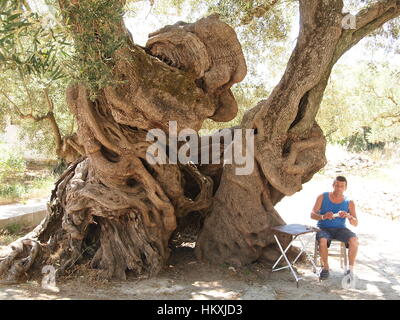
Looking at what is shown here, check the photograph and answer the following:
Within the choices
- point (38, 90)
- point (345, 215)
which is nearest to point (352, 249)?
point (345, 215)

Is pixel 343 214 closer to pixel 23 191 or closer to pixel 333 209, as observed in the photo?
pixel 333 209

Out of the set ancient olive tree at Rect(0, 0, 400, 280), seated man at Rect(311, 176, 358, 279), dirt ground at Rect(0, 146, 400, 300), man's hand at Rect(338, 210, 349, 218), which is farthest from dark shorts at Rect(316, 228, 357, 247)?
ancient olive tree at Rect(0, 0, 400, 280)

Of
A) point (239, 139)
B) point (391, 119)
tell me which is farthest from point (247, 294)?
point (391, 119)

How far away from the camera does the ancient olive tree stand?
579cm

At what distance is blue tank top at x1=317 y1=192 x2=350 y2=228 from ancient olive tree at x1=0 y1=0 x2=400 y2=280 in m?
0.61

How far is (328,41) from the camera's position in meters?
6.45

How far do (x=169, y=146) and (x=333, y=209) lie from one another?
2.78 m

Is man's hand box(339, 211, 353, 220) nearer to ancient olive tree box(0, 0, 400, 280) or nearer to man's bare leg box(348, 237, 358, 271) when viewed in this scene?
man's bare leg box(348, 237, 358, 271)

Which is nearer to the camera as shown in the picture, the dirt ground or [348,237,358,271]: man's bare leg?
the dirt ground

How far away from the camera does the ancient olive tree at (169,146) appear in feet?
19.0

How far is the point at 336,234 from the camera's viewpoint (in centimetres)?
601

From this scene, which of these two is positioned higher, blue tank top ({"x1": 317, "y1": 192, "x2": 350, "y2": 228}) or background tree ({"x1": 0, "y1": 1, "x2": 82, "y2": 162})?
background tree ({"x1": 0, "y1": 1, "x2": 82, "y2": 162})

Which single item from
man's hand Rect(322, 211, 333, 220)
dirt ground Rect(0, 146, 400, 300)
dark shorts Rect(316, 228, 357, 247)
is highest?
man's hand Rect(322, 211, 333, 220)

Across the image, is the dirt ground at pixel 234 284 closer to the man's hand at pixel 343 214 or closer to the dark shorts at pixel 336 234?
the dark shorts at pixel 336 234
